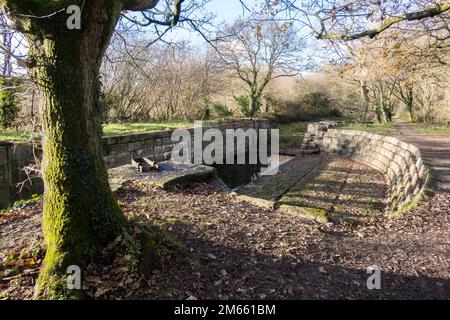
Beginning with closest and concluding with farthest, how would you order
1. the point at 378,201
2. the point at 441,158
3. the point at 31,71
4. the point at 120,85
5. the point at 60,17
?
1. the point at 60,17
2. the point at 31,71
3. the point at 378,201
4. the point at 441,158
5. the point at 120,85

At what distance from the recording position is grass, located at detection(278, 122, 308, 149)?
19.0 m

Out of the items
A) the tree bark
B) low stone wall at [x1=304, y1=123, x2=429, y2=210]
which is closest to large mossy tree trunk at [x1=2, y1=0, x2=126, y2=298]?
the tree bark

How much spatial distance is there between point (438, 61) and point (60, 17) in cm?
1276

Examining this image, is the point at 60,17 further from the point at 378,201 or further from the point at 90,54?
the point at 378,201

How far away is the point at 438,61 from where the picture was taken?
11375 mm

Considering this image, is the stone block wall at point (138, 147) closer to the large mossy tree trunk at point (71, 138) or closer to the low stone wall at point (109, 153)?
the low stone wall at point (109, 153)

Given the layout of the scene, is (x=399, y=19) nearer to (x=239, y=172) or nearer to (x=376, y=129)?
(x=239, y=172)

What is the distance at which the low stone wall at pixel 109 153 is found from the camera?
6.37 metres

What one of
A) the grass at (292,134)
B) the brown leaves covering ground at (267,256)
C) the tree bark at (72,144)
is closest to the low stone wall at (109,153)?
the tree bark at (72,144)

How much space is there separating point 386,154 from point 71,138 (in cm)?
1087

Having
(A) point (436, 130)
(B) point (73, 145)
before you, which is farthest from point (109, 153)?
(A) point (436, 130)

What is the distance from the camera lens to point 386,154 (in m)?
11.1

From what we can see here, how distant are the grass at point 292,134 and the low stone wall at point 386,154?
6.92 feet
